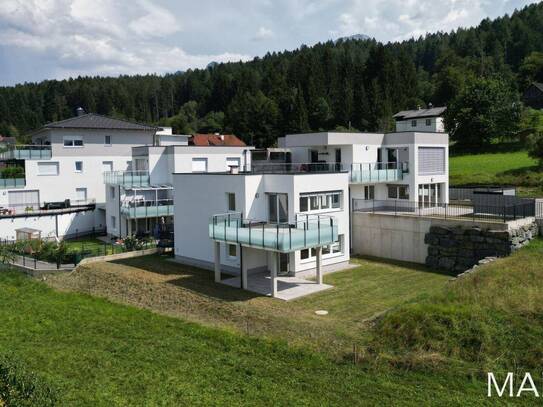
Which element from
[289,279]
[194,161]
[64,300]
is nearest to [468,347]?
[289,279]

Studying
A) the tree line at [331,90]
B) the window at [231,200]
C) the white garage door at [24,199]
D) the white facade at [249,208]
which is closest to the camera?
the white facade at [249,208]

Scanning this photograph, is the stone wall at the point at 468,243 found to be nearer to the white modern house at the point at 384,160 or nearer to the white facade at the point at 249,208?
the white facade at the point at 249,208

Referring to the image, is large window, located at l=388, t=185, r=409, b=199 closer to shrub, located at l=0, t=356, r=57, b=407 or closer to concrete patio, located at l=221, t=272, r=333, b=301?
concrete patio, located at l=221, t=272, r=333, b=301

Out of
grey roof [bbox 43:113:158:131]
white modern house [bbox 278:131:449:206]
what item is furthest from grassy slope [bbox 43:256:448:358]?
grey roof [bbox 43:113:158:131]

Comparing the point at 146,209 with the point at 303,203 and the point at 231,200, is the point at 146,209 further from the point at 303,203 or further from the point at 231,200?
→ the point at 303,203

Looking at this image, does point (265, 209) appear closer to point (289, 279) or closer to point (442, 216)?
point (289, 279)

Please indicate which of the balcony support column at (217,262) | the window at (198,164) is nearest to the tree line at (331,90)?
the window at (198,164)
